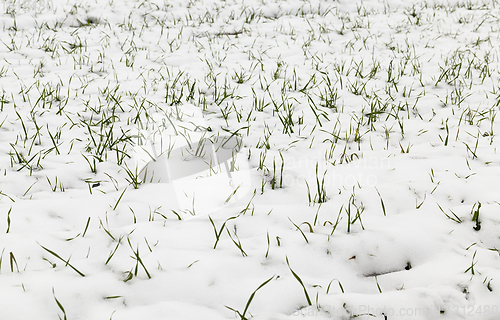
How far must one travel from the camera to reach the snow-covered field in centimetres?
133

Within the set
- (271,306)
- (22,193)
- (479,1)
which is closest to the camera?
(271,306)

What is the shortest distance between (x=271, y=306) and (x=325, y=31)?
210 inches

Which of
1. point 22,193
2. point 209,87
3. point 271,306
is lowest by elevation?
point 271,306

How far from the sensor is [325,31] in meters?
5.78

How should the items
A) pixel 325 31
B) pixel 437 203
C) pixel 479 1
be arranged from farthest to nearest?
pixel 479 1
pixel 325 31
pixel 437 203

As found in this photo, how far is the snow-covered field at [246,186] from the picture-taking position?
4.37 feet

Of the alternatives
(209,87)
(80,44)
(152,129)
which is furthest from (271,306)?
(80,44)

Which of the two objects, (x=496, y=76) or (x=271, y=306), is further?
(x=496, y=76)

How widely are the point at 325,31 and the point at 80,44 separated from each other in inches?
146

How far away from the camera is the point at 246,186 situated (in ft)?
6.89

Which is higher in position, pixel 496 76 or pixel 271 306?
pixel 496 76

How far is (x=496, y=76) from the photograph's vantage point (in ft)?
12.3

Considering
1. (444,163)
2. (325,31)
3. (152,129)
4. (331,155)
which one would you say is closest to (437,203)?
(444,163)

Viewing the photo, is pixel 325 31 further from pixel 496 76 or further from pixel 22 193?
pixel 22 193
